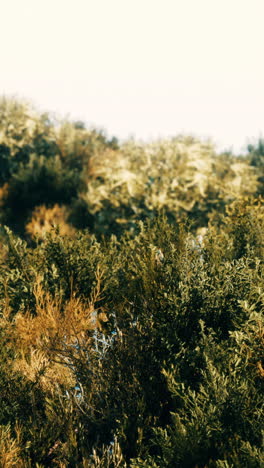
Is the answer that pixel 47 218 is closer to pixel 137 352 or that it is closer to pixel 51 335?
pixel 51 335

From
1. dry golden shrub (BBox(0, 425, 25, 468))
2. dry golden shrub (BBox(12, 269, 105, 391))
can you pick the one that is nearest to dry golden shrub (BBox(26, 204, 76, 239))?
dry golden shrub (BBox(12, 269, 105, 391))

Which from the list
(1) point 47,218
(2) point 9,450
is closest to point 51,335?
(2) point 9,450

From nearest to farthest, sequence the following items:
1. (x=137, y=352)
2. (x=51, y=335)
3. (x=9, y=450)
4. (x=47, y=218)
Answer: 1. (x=9, y=450)
2. (x=137, y=352)
3. (x=51, y=335)
4. (x=47, y=218)

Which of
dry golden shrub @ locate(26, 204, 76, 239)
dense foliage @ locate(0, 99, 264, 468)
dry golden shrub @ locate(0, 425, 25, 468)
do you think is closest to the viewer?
dense foliage @ locate(0, 99, 264, 468)

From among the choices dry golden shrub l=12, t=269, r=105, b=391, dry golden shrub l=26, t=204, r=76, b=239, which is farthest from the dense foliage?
dry golden shrub l=26, t=204, r=76, b=239

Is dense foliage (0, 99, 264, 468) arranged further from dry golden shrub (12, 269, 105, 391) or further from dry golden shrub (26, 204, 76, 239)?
dry golden shrub (26, 204, 76, 239)

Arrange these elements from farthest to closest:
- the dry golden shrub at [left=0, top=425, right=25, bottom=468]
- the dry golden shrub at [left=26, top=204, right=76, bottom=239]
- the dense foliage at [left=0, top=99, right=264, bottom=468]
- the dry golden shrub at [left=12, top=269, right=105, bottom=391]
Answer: the dry golden shrub at [left=26, top=204, right=76, bottom=239], the dry golden shrub at [left=12, top=269, right=105, bottom=391], the dry golden shrub at [left=0, top=425, right=25, bottom=468], the dense foliage at [left=0, top=99, right=264, bottom=468]

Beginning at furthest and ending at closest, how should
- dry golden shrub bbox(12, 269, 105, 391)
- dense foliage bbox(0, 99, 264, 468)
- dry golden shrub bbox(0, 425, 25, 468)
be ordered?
dry golden shrub bbox(12, 269, 105, 391)
dry golden shrub bbox(0, 425, 25, 468)
dense foliage bbox(0, 99, 264, 468)

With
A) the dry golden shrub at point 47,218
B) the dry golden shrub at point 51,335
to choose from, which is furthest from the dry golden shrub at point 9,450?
the dry golden shrub at point 47,218

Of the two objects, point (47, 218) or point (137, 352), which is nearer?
point (137, 352)

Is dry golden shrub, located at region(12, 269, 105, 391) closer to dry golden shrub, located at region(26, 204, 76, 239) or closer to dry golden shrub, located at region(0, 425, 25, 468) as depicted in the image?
dry golden shrub, located at region(0, 425, 25, 468)

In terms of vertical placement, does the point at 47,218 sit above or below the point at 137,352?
below

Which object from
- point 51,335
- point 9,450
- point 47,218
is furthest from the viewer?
point 47,218

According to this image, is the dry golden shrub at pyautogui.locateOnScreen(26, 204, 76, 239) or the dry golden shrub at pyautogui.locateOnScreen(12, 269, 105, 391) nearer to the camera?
the dry golden shrub at pyautogui.locateOnScreen(12, 269, 105, 391)
